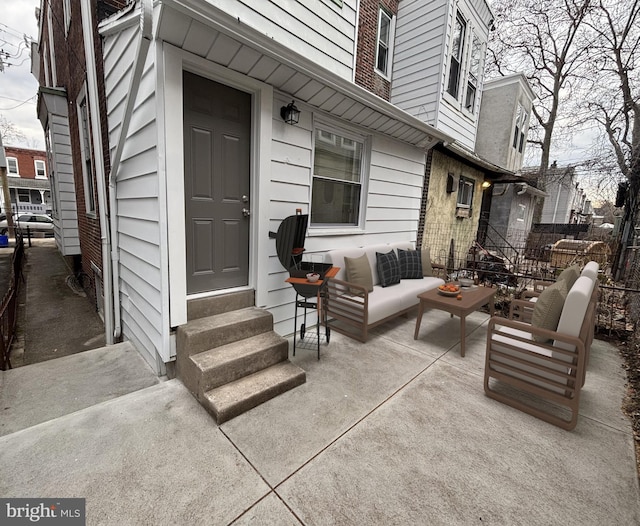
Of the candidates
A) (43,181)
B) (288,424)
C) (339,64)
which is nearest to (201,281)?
(288,424)

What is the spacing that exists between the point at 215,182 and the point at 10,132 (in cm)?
2968

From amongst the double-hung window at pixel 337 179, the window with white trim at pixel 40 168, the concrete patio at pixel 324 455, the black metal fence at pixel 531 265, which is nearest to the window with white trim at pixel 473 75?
the black metal fence at pixel 531 265

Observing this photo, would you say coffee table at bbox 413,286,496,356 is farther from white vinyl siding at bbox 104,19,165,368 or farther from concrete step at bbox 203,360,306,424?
white vinyl siding at bbox 104,19,165,368

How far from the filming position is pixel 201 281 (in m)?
2.84

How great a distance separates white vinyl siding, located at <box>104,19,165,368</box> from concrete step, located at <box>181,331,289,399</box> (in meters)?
0.42

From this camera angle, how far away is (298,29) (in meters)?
3.73

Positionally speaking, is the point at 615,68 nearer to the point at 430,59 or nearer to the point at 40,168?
the point at 430,59

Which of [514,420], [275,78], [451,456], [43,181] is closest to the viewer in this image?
[451,456]

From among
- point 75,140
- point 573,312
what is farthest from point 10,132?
point 573,312

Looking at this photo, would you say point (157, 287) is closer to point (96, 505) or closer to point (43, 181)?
point (96, 505)

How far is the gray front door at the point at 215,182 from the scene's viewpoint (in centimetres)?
259

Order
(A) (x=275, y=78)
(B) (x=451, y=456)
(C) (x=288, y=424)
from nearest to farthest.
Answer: (B) (x=451, y=456), (C) (x=288, y=424), (A) (x=275, y=78)

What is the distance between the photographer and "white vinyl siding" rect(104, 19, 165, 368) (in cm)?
251

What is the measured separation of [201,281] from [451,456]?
8.30ft
